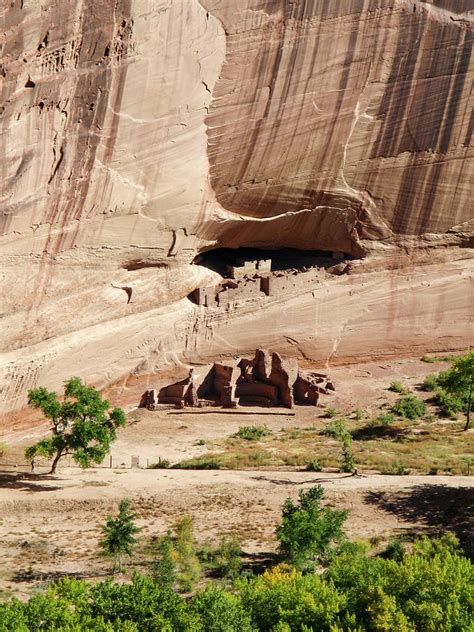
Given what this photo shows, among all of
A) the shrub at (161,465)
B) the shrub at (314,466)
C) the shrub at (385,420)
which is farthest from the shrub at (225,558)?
the shrub at (385,420)

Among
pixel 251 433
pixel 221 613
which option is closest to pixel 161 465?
pixel 251 433

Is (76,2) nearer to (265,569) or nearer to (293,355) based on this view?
(293,355)

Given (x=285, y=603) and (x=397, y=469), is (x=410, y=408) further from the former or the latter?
(x=285, y=603)

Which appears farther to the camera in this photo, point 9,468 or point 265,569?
point 9,468

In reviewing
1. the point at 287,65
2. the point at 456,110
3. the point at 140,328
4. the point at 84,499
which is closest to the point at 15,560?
the point at 84,499

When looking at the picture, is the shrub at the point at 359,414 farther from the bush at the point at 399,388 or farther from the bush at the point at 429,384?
the bush at the point at 429,384

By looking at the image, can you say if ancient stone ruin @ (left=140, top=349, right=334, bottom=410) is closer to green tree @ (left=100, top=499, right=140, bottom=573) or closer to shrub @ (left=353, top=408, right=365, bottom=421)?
shrub @ (left=353, top=408, right=365, bottom=421)
